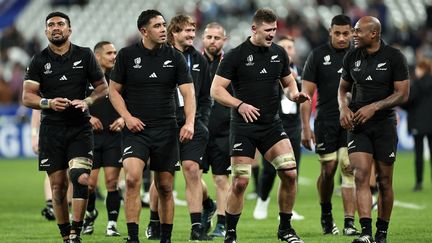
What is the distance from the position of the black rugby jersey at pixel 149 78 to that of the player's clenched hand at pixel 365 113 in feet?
6.10

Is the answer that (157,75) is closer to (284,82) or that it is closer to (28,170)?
(284,82)

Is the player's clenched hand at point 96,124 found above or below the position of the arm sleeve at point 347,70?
below

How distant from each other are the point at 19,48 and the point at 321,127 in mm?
20549

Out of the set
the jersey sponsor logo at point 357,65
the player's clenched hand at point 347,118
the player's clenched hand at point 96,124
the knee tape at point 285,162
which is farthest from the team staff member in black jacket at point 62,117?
the jersey sponsor logo at point 357,65

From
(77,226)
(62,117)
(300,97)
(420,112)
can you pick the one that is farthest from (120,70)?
(420,112)

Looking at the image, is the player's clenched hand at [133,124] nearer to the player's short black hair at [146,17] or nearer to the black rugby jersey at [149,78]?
the black rugby jersey at [149,78]

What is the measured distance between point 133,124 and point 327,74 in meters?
3.18

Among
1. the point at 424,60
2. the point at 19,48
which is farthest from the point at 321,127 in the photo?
the point at 19,48

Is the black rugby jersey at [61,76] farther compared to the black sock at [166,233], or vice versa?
the black rugby jersey at [61,76]

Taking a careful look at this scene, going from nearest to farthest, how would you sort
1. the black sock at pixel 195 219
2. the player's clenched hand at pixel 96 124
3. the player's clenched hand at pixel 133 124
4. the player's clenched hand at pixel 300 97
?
the player's clenched hand at pixel 133 124 → the player's clenched hand at pixel 300 97 → the black sock at pixel 195 219 → the player's clenched hand at pixel 96 124

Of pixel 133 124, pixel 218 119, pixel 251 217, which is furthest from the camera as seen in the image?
pixel 251 217

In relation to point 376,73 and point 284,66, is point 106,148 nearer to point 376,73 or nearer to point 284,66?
point 284,66

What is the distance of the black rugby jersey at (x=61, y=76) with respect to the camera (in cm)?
1190

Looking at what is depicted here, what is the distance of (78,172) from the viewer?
11766 millimetres
